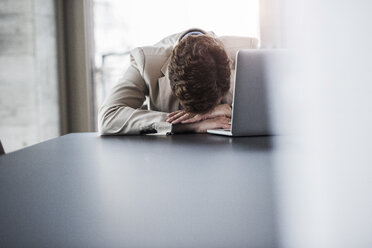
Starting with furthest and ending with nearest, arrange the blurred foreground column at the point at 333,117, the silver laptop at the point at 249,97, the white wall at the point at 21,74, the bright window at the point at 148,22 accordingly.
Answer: the bright window at the point at 148,22 → the white wall at the point at 21,74 → the silver laptop at the point at 249,97 → the blurred foreground column at the point at 333,117

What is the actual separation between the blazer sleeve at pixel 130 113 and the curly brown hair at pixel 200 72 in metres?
0.09

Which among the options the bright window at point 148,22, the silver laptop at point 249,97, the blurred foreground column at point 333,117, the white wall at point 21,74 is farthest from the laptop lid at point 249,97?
the white wall at point 21,74

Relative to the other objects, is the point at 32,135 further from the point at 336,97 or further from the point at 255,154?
the point at 336,97

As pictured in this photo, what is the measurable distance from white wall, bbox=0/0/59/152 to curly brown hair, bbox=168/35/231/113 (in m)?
1.80

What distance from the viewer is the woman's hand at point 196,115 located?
0.82 meters

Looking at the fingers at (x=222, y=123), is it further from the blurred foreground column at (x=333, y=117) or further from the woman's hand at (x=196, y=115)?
the blurred foreground column at (x=333, y=117)

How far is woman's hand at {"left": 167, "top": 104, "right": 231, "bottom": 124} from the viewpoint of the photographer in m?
0.82

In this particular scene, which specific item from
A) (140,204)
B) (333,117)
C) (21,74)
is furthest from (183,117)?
(21,74)

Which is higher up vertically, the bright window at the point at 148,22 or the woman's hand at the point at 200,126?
the bright window at the point at 148,22

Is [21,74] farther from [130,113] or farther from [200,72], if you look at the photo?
[200,72]

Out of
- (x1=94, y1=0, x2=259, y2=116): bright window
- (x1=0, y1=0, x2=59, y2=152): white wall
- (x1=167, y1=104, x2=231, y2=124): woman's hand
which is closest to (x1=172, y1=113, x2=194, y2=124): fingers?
(x1=167, y1=104, x2=231, y2=124): woman's hand

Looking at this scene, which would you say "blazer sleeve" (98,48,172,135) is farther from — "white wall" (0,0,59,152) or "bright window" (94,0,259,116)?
"white wall" (0,0,59,152)

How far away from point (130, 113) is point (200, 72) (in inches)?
9.3

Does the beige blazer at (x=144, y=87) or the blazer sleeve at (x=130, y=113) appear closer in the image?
the blazer sleeve at (x=130, y=113)
